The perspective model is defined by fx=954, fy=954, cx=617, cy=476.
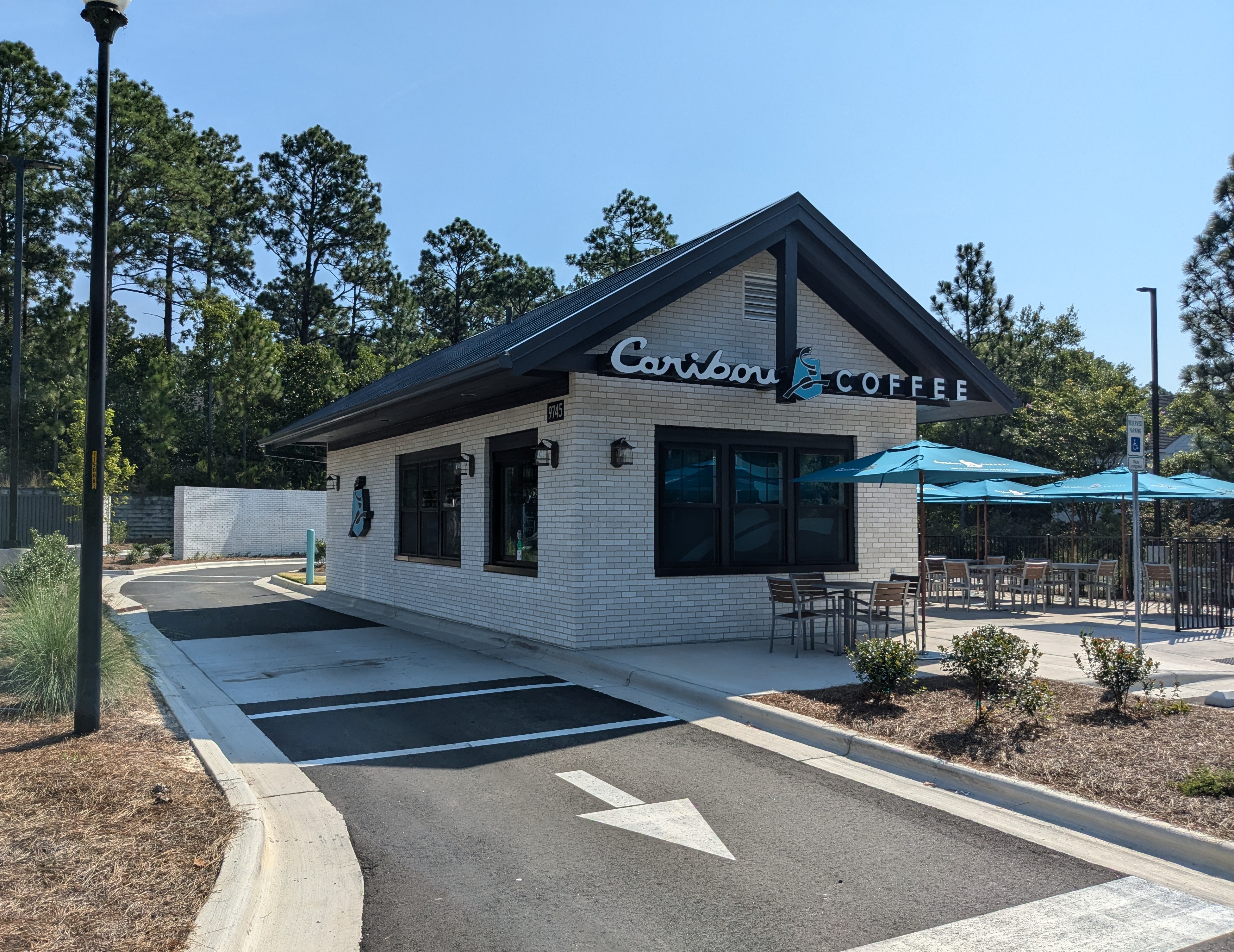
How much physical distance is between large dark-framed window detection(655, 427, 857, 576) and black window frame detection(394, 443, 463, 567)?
3.78 metres

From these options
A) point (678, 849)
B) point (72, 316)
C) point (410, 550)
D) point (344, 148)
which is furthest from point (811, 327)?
point (344, 148)

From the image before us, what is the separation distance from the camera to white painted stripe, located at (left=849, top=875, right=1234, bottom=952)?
4090 mm

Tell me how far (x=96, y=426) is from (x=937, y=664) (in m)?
8.44

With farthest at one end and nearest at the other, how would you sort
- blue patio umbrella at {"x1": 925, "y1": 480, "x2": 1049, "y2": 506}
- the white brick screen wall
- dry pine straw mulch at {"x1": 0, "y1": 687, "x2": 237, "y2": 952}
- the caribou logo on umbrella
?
the white brick screen wall, the caribou logo on umbrella, blue patio umbrella at {"x1": 925, "y1": 480, "x2": 1049, "y2": 506}, dry pine straw mulch at {"x1": 0, "y1": 687, "x2": 237, "y2": 952}

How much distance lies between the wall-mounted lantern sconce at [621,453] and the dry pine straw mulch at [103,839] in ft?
19.3

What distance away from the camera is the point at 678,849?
528 cm

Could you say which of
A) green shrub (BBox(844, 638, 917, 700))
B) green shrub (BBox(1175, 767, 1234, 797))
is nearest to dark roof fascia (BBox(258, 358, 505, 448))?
green shrub (BBox(844, 638, 917, 700))

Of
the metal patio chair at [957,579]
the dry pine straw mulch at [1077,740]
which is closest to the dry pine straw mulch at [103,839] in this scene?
the dry pine straw mulch at [1077,740]

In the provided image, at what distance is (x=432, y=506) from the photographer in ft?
52.5

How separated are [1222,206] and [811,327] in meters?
20.4

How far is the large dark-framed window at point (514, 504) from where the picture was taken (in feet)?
41.9

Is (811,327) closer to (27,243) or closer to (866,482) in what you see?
(866,482)

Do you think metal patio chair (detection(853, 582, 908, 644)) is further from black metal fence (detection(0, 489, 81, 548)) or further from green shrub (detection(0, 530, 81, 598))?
black metal fence (detection(0, 489, 81, 548))

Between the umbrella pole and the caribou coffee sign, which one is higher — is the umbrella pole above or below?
below
